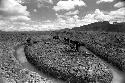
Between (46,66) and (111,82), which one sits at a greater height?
(46,66)

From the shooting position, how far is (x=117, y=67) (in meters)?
37.9

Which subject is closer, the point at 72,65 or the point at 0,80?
the point at 0,80

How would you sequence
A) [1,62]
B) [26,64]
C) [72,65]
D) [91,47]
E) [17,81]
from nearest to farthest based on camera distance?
[17,81], [72,65], [1,62], [26,64], [91,47]

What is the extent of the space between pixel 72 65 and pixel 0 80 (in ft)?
40.4

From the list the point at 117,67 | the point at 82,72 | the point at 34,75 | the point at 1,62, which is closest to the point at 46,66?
the point at 34,75

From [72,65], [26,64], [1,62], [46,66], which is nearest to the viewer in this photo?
[72,65]

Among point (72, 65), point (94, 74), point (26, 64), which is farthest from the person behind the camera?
point (26, 64)

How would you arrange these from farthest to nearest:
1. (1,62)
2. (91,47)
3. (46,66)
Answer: (91,47)
(1,62)
(46,66)

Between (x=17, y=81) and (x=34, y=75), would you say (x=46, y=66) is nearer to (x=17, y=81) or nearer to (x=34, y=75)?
(x=34, y=75)

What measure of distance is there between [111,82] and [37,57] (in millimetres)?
17520

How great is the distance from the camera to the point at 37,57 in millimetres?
39812

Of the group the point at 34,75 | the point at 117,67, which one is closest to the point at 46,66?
the point at 34,75

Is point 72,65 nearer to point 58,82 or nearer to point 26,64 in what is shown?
point 58,82

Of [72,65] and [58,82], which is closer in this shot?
[58,82]
